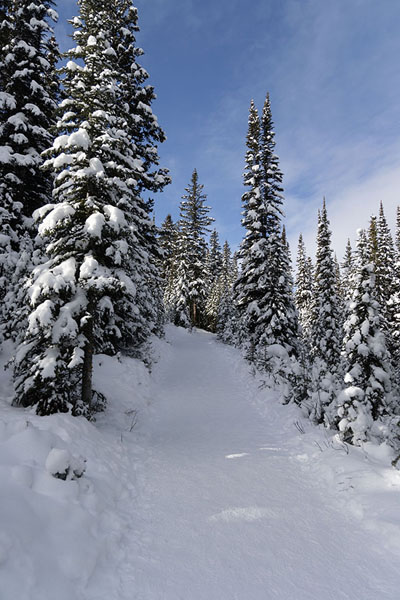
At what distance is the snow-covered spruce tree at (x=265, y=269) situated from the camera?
17.3 metres

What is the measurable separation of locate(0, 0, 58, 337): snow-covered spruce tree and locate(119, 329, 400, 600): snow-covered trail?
9390mm

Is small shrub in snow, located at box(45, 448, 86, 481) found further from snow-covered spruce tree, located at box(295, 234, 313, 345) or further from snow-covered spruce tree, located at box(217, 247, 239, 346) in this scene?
snow-covered spruce tree, located at box(295, 234, 313, 345)

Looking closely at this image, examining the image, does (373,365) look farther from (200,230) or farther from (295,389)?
(200,230)

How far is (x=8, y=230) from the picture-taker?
11781mm

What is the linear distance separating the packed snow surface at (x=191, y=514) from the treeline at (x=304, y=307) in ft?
4.42

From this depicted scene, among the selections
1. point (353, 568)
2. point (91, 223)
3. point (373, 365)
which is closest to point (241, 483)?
point (353, 568)

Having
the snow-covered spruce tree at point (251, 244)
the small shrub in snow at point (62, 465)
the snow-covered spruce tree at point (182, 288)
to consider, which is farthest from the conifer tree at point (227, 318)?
the small shrub in snow at point (62, 465)

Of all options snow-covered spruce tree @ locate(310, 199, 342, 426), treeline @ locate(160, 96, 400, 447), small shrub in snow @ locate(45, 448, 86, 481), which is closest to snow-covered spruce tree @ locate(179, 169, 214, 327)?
treeline @ locate(160, 96, 400, 447)

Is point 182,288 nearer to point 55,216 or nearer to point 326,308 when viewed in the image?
point 326,308

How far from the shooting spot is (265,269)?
62.1 ft

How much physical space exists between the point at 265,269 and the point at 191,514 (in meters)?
15.4

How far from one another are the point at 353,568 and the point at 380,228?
31.9 metres

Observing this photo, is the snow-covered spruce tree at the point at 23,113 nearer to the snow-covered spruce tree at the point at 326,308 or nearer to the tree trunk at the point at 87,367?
the tree trunk at the point at 87,367

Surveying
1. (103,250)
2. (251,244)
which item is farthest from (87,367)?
(251,244)
